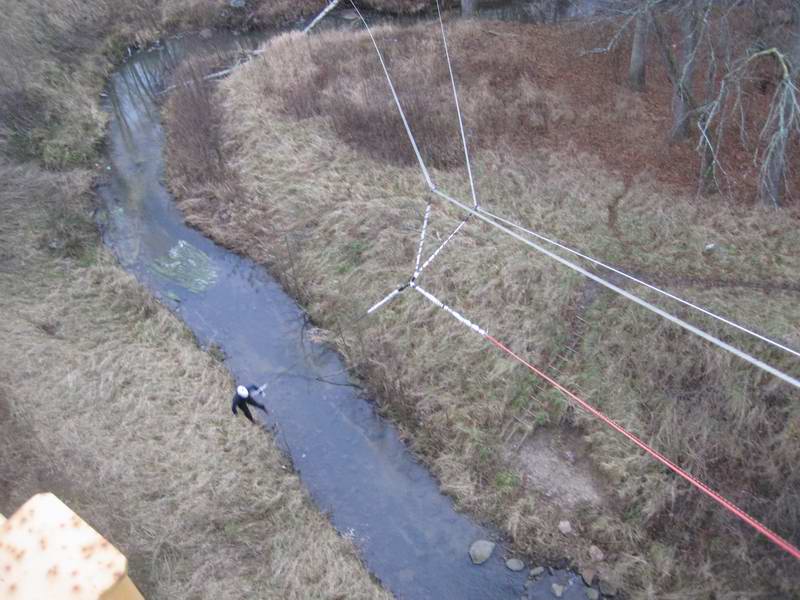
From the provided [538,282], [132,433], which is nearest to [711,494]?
[538,282]

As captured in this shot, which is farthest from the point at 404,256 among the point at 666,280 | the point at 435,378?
the point at 666,280

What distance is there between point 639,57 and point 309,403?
11.3 m

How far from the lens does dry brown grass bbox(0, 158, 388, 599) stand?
8.83 m

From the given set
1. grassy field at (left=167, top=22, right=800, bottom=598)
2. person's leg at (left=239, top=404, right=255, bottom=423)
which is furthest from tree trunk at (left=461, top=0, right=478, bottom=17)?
person's leg at (left=239, top=404, right=255, bottom=423)

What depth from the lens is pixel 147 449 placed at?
10.1 m

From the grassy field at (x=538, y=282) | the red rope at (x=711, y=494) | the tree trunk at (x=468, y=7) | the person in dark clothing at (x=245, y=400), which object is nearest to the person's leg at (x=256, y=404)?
the person in dark clothing at (x=245, y=400)

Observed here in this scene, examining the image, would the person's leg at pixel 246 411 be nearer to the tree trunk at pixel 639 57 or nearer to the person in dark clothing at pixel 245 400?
the person in dark clothing at pixel 245 400

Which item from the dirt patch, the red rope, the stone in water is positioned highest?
the red rope

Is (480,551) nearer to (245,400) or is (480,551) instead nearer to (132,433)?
(245,400)

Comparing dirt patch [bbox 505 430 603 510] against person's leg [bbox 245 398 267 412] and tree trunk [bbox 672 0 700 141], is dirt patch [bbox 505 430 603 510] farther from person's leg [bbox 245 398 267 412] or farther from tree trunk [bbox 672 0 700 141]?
tree trunk [bbox 672 0 700 141]

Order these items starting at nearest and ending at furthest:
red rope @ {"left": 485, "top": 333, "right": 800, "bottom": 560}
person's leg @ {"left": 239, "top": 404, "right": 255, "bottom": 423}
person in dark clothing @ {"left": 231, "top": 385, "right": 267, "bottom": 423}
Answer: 1. red rope @ {"left": 485, "top": 333, "right": 800, "bottom": 560}
2. person in dark clothing @ {"left": 231, "top": 385, "right": 267, "bottom": 423}
3. person's leg @ {"left": 239, "top": 404, "right": 255, "bottom": 423}

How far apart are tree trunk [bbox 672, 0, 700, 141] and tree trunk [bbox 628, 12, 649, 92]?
920 mm

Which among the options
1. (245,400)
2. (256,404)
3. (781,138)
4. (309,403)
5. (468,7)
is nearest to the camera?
(781,138)

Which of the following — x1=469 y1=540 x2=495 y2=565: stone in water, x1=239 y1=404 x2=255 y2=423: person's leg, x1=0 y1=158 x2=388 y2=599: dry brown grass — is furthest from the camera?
x1=239 y1=404 x2=255 y2=423: person's leg
